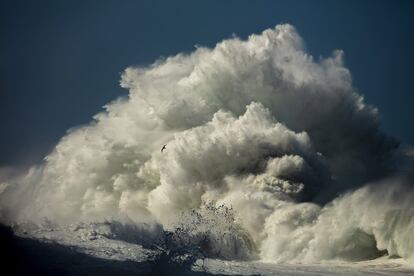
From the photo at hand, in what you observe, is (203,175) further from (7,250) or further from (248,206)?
(7,250)

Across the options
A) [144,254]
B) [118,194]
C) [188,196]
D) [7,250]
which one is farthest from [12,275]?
[118,194]

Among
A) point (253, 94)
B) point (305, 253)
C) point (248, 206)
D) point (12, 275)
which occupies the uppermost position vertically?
point (253, 94)

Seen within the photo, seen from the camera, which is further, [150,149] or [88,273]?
[150,149]

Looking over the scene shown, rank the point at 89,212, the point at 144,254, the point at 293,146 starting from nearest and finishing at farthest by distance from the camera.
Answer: the point at 144,254, the point at 293,146, the point at 89,212

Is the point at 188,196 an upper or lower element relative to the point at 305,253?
upper

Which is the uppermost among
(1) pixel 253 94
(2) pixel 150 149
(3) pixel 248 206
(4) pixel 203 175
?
(1) pixel 253 94

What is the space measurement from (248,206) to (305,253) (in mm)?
11681

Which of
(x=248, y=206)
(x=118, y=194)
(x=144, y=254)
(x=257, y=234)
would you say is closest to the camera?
(x=144, y=254)

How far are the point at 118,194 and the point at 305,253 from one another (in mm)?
33392

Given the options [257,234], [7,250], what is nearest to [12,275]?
[7,250]

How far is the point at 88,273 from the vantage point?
26.2 m

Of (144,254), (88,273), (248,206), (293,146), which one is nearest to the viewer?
(88,273)

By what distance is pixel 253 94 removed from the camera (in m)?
72.8

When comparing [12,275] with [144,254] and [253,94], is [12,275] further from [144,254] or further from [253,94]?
[253,94]
